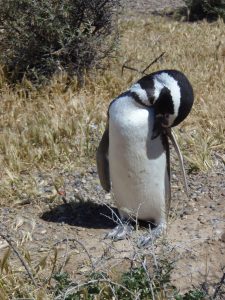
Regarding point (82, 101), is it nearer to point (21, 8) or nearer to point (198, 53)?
point (21, 8)

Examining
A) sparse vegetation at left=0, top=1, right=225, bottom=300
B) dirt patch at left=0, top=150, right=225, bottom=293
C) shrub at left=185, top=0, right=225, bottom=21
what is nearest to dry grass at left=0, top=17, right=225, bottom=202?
sparse vegetation at left=0, top=1, right=225, bottom=300

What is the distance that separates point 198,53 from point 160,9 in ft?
11.5

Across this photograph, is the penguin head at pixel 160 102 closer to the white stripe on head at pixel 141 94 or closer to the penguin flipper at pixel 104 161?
the white stripe on head at pixel 141 94

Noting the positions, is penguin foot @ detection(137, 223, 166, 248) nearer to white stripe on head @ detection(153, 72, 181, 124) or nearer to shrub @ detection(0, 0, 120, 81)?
white stripe on head @ detection(153, 72, 181, 124)

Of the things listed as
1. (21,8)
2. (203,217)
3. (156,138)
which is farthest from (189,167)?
(21,8)

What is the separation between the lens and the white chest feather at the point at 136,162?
3.50m

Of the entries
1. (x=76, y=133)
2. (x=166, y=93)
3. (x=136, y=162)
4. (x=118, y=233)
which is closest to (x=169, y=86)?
(x=166, y=93)

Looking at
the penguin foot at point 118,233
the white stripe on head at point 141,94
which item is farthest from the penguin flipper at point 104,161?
the white stripe on head at point 141,94

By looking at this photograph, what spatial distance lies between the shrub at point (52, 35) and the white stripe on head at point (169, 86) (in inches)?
93.5

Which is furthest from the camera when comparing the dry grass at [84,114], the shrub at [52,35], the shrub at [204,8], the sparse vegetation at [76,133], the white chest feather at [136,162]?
the shrub at [204,8]

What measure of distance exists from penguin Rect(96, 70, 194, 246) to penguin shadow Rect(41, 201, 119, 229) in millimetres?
162

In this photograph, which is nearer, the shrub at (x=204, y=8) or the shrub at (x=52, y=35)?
the shrub at (x=52, y=35)

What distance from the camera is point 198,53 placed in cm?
689

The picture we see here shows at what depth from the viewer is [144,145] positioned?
358 cm
